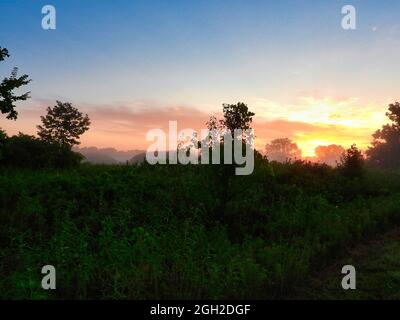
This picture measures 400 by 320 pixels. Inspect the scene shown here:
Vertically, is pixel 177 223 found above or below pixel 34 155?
below

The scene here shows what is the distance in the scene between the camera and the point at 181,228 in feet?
33.9

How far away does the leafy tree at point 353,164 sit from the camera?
2011 cm

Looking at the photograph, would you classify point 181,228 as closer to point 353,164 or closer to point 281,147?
point 353,164

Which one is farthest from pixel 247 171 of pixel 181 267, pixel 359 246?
pixel 181 267

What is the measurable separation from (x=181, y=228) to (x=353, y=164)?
1257 cm

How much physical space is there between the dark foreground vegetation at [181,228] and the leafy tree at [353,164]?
302mm

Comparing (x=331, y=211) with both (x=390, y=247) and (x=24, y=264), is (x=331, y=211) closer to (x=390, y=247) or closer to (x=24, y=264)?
(x=390, y=247)

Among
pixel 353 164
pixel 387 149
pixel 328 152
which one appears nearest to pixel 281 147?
pixel 328 152

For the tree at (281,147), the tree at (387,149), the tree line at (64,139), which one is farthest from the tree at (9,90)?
the tree at (281,147)

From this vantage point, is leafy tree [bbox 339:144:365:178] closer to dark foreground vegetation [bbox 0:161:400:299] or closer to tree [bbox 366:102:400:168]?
dark foreground vegetation [bbox 0:161:400:299]

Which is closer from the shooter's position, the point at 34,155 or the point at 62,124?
the point at 34,155

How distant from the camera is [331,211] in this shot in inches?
523

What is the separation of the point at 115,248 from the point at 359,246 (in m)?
6.10

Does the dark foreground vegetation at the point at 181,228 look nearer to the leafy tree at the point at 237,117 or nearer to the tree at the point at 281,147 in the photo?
the leafy tree at the point at 237,117
